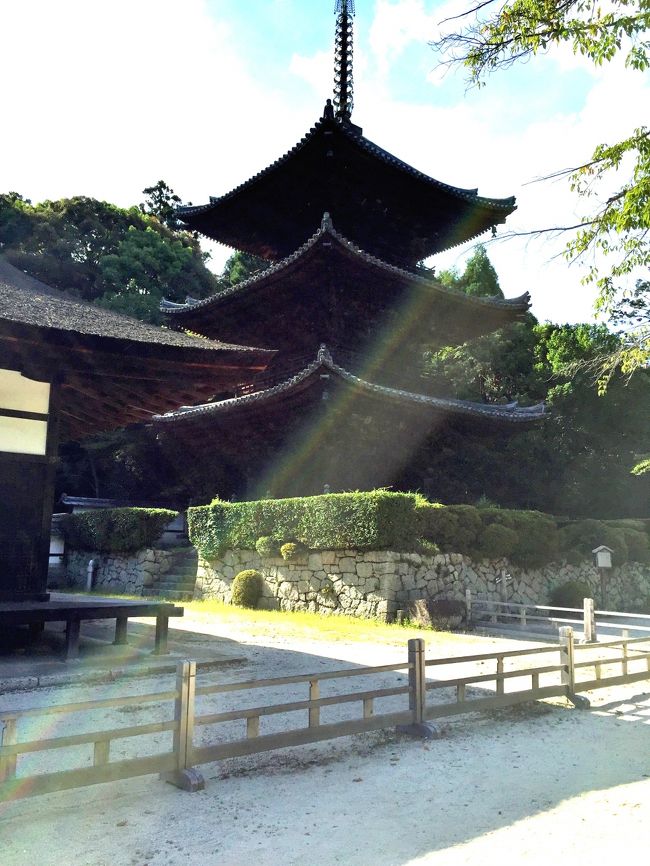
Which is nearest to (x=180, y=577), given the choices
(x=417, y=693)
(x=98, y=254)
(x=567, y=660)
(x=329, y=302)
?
(x=329, y=302)

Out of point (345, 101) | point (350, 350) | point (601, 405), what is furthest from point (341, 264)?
point (601, 405)

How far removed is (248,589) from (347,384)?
576cm

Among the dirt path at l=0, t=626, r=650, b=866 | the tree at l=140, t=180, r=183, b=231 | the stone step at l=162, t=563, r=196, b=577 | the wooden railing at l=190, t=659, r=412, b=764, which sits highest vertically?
the tree at l=140, t=180, r=183, b=231

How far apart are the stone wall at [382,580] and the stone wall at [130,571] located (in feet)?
8.96

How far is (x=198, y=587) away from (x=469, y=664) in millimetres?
10947

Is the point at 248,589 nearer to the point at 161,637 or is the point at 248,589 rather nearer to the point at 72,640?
the point at 161,637

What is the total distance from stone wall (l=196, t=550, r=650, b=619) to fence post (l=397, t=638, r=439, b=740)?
808 cm

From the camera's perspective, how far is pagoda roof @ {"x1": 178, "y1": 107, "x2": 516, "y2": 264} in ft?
62.2

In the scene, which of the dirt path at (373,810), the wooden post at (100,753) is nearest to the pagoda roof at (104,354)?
the wooden post at (100,753)

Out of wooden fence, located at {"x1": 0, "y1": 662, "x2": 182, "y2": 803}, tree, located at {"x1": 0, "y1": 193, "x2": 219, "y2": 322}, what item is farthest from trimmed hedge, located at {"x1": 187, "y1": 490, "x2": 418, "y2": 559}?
tree, located at {"x1": 0, "y1": 193, "x2": 219, "y2": 322}

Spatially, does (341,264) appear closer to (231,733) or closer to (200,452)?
(200,452)

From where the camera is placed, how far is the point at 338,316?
19.6m

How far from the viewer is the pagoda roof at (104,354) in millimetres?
7922

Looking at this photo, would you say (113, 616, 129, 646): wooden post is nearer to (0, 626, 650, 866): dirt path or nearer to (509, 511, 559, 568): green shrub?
(0, 626, 650, 866): dirt path
